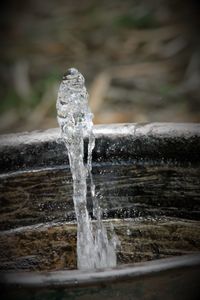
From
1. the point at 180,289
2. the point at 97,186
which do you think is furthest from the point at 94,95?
the point at 180,289

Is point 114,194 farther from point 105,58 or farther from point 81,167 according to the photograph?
point 105,58

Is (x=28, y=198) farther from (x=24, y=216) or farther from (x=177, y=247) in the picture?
(x=177, y=247)

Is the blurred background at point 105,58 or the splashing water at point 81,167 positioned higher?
the blurred background at point 105,58

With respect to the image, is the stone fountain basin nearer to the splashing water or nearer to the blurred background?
the splashing water

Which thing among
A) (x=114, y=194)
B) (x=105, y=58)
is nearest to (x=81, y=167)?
(x=114, y=194)

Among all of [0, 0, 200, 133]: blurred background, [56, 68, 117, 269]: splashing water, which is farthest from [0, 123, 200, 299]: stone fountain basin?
[0, 0, 200, 133]: blurred background

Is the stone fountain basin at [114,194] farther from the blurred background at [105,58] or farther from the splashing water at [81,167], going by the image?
the blurred background at [105,58]

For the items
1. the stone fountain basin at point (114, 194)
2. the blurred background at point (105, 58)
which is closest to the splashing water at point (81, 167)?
the stone fountain basin at point (114, 194)
